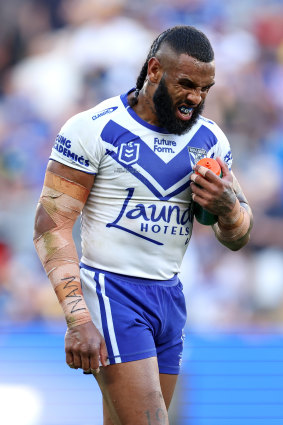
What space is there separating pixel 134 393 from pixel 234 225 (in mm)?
875

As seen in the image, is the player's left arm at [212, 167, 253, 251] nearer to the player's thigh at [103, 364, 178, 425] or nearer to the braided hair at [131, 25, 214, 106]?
the braided hair at [131, 25, 214, 106]

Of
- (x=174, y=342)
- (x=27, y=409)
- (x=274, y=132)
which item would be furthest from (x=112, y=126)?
(x=274, y=132)

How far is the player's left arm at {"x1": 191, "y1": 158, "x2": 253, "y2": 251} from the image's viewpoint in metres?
3.35

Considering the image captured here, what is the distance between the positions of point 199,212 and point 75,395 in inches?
107

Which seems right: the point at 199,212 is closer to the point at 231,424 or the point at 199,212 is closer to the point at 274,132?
the point at 231,424

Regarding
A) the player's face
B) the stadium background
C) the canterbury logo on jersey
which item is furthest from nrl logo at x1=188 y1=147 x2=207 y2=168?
the stadium background

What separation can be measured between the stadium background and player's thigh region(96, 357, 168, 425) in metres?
2.98

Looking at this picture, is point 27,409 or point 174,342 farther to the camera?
point 27,409

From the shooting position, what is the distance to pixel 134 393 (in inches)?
128

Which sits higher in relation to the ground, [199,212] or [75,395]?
[199,212]

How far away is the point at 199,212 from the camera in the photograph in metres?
3.58

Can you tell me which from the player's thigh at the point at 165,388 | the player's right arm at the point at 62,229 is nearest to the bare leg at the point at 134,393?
the player's right arm at the point at 62,229

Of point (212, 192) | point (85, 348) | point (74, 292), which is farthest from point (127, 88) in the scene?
point (85, 348)

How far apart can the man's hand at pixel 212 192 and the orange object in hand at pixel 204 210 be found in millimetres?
37
